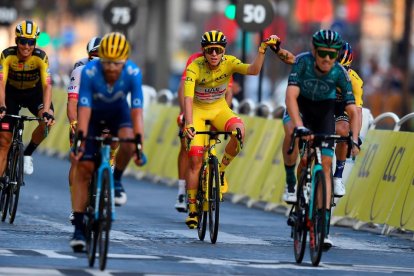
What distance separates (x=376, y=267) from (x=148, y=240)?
267 centimetres

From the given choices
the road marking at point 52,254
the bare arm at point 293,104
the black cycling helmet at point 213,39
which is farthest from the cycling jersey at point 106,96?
A: the black cycling helmet at point 213,39

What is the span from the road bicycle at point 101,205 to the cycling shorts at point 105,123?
8cm

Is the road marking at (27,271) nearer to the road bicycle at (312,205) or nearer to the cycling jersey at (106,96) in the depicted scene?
the cycling jersey at (106,96)

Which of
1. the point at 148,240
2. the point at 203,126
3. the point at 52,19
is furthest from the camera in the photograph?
the point at 52,19

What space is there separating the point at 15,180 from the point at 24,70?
1200 mm

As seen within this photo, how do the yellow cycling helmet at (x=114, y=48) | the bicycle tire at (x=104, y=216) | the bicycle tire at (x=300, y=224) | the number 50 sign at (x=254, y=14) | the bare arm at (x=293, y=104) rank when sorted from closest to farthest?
the bicycle tire at (x=104, y=216) < the yellow cycling helmet at (x=114, y=48) < the bicycle tire at (x=300, y=224) < the bare arm at (x=293, y=104) < the number 50 sign at (x=254, y=14)

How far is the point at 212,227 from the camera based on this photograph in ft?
53.8

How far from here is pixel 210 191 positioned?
54.5ft

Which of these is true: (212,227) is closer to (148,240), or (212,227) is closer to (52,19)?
(148,240)

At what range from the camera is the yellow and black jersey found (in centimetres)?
1789

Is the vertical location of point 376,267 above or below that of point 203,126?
below

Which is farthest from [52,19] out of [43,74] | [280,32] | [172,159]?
[43,74]

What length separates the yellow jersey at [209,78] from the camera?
677 inches

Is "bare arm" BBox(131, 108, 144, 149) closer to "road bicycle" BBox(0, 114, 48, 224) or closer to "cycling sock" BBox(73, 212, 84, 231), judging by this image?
"cycling sock" BBox(73, 212, 84, 231)
